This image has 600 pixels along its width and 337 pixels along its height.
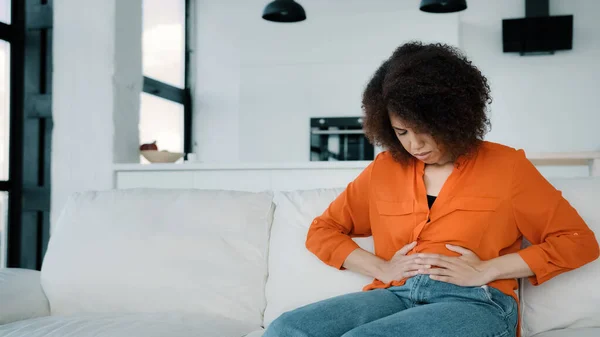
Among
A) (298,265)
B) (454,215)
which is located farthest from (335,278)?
(454,215)

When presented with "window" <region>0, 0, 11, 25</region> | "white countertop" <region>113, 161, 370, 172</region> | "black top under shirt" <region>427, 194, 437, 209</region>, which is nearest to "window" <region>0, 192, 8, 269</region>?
"white countertop" <region>113, 161, 370, 172</region>

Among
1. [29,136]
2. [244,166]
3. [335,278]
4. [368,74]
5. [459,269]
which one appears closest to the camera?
[459,269]

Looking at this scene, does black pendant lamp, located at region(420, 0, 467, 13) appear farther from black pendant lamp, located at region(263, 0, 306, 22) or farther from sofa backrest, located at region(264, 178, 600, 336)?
sofa backrest, located at region(264, 178, 600, 336)

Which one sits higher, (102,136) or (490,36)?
(490,36)

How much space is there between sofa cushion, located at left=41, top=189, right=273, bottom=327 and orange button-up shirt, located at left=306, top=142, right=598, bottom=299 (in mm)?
518

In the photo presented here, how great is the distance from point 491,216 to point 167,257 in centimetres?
109

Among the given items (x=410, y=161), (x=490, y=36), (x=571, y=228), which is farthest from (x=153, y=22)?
(x=571, y=228)

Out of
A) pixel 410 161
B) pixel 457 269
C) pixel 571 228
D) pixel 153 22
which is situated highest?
pixel 153 22

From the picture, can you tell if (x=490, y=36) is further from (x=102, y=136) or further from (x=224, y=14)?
(x=102, y=136)

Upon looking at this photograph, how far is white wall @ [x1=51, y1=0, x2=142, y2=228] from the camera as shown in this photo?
3.67m

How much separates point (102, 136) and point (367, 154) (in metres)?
2.63

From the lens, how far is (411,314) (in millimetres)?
1433

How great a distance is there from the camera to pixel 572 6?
579 centimetres

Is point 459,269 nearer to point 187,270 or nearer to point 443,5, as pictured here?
point 187,270
